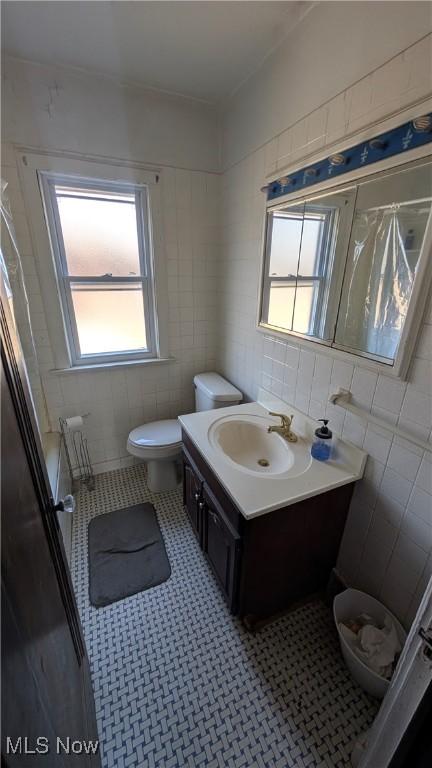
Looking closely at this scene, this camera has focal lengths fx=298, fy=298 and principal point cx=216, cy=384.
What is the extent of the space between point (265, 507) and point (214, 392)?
1.08 metres

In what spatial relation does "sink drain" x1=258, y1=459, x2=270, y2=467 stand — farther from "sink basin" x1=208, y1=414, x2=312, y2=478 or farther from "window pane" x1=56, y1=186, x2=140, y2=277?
"window pane" x1=56, y1=186, x2=140, y2=277

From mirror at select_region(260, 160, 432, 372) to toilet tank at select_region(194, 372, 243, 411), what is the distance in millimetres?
612

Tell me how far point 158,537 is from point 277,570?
85 cm

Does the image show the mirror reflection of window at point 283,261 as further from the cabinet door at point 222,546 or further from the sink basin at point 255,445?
the cabinet door at point 222,546

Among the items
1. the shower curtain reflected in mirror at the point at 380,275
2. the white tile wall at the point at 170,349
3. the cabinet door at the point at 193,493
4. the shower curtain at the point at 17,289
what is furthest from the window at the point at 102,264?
the shower curtain reflected in mirror at the point at 380,275

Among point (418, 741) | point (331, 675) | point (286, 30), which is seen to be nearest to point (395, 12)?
point (286, 30)

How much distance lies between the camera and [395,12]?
0.89 m

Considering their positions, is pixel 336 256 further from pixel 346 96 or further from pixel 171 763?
pixel 171 763

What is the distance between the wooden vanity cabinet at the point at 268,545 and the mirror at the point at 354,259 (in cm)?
67

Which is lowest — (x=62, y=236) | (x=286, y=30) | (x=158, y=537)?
(x=158, y=537)

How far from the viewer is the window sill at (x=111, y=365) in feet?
6.58

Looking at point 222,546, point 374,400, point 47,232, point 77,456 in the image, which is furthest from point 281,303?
point 77,456

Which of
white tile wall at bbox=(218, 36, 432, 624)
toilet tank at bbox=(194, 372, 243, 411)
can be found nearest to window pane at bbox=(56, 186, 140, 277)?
white tile wall at bbox=(218, 36, 432, 624)

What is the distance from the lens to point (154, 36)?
1327mm
